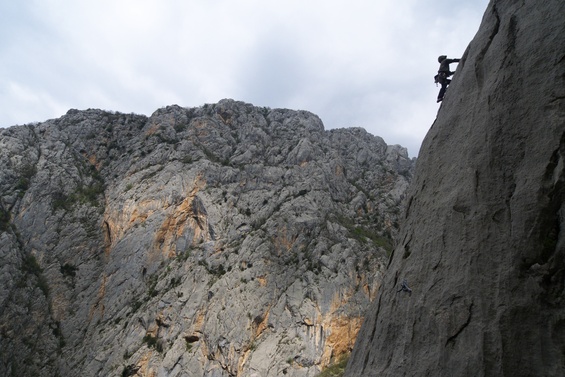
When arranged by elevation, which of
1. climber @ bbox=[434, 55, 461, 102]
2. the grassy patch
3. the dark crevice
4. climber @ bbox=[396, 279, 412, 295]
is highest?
climber @ bbox=[434, 55, 461, 102]

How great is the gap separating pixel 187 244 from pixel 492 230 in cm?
4490

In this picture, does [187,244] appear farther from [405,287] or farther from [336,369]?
[405,287]

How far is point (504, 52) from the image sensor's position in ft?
32.3

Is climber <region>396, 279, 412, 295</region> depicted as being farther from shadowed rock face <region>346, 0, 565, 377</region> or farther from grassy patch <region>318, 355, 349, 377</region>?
grassy patch <region>318, 355, 349, 377</region>

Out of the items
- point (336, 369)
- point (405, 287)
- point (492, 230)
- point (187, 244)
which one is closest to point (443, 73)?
point (492, 230)

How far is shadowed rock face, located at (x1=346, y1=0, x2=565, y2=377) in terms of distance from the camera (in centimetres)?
738

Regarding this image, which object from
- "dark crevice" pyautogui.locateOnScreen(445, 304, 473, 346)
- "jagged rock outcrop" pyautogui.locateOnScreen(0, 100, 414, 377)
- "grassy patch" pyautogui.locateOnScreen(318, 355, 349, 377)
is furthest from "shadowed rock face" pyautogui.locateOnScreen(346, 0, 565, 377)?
"jagged rock outcrop" pyautogui.locateOnScreen(0, 100, 414, 377)

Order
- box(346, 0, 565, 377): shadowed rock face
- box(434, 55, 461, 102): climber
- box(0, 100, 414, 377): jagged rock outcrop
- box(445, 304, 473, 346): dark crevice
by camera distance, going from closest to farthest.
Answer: box(346, 0, 565, 377): shadowed rock face → box(445, 304, 473, 346): dark crevice → box(434, 55, 461, 102): climber → box(0, 100, 414, 377): jagged rock outcrop

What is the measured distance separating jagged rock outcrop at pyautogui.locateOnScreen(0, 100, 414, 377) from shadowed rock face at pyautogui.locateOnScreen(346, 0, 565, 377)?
1207 inches

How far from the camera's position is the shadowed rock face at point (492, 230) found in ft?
24.2

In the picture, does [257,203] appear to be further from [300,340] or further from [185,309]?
[300,340]

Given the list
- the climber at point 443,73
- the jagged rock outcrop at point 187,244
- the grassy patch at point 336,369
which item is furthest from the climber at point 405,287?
the jagged rock outcrop at point 187,244

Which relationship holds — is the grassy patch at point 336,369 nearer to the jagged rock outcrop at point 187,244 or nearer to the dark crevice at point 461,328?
the jagged rock outcrop at point 187,244

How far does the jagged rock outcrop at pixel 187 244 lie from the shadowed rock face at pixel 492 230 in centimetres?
3066
